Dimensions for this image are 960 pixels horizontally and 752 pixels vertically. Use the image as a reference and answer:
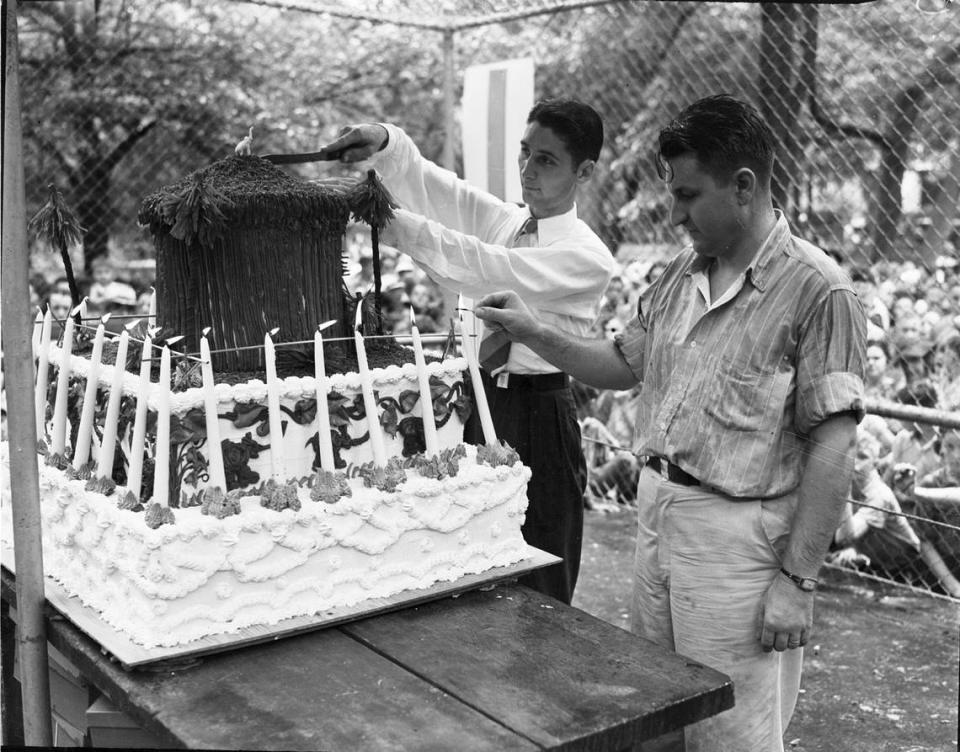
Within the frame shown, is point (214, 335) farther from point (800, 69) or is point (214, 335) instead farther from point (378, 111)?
point (378, 111)

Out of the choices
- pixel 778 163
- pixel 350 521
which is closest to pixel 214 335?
pixel 350 521

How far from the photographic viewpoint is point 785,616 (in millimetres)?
2207

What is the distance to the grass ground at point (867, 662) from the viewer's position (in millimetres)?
3477

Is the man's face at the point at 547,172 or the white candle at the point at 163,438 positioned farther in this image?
the man's face at the point at 547,172

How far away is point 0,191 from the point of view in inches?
74.8

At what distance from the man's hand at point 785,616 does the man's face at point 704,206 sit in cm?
71

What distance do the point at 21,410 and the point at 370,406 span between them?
0.69m

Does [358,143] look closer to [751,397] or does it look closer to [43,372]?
[43,372]

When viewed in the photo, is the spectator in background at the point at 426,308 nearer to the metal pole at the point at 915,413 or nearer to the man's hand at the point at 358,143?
the metal pole at the point at 915,413

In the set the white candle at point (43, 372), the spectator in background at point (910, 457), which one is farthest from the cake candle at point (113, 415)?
the spectator in background at point (910, 457)

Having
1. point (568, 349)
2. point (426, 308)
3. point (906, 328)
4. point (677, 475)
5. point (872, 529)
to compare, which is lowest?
point (872, 529)

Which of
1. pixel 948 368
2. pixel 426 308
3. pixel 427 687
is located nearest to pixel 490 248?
pixel 427 687

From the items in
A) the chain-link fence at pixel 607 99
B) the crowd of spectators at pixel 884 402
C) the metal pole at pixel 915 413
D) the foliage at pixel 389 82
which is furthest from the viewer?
the foliage at pixel 389 82

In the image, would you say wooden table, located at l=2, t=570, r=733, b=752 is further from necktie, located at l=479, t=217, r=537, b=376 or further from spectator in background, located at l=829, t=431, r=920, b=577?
spectator in background, located at l=829, t=431, r=920, b=577
